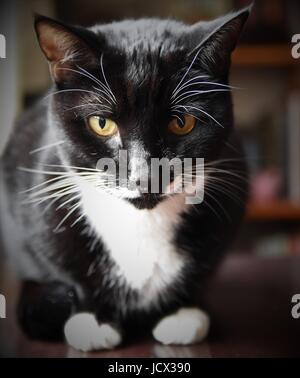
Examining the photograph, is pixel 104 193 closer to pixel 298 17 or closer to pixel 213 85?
pixel 213 85

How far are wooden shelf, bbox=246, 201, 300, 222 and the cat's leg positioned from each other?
71 cm

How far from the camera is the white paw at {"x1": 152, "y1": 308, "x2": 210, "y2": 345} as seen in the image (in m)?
0.64

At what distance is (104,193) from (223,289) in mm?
396

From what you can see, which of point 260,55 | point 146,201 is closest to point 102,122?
point 146,201

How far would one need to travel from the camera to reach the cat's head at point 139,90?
575 millimetres

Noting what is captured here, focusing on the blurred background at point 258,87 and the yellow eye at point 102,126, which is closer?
the yellow eye at point 102,126

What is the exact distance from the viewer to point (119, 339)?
2.08 feet

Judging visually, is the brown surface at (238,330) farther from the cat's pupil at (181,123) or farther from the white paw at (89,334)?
the cat's pupil at (181,123)

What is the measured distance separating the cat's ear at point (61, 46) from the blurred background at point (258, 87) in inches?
7.0

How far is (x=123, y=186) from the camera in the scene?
1.91 feet
